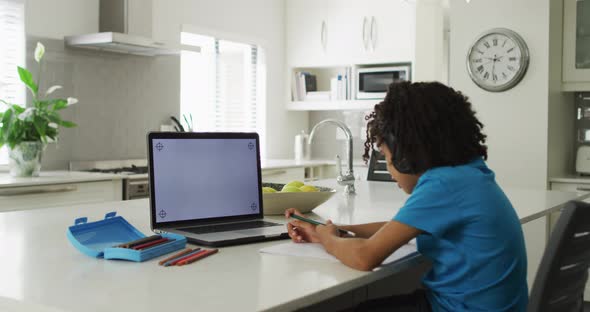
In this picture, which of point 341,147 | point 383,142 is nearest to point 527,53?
point 341,147

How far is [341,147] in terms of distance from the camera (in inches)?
239

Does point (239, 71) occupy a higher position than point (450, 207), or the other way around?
point (239, 71)

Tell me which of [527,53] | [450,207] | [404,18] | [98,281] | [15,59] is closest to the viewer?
[98,281]

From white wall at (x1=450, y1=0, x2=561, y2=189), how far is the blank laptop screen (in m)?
2.88

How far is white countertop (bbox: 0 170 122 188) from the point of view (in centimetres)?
320

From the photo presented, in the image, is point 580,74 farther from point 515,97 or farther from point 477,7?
point 477,7

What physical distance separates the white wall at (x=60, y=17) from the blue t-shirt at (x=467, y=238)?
3.18m

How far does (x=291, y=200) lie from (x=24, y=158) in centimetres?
207

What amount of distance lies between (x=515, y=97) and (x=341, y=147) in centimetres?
212

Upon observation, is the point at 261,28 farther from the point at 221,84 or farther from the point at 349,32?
the point at 349,32

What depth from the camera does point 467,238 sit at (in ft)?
4.70

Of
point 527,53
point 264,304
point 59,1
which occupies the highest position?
point 59,1

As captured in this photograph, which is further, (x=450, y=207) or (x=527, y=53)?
(x=527, y=53)

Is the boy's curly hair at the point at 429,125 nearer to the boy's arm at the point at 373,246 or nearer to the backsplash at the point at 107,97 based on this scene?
the boy's arm at the point at 373,246
